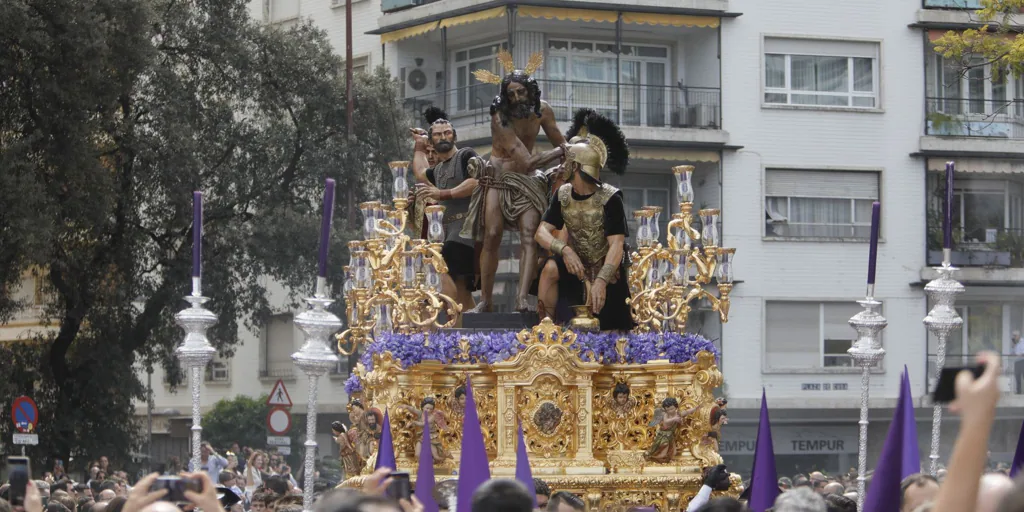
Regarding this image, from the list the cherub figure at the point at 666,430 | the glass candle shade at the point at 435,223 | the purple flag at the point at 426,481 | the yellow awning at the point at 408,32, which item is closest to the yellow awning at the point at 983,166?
the yellow awning at the point at 408,32

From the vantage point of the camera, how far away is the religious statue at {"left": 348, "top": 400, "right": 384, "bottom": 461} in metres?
13.6

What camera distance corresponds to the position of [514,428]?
1359cm

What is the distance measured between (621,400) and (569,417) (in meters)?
0.53

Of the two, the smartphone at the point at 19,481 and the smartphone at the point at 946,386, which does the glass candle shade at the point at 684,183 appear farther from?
the smartphone at the point at 946,386

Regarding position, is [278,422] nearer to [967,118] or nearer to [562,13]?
[562,13]

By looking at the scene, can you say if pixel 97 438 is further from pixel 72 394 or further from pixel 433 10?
pixel 433 10

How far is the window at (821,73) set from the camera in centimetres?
3809

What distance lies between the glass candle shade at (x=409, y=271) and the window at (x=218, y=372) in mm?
33448

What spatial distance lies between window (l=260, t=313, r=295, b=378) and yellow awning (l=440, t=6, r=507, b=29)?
34.8 feet

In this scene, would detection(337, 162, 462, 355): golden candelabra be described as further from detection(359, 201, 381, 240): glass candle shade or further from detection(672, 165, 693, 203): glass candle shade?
detection(672, 165, 693, 203): glass candle shade

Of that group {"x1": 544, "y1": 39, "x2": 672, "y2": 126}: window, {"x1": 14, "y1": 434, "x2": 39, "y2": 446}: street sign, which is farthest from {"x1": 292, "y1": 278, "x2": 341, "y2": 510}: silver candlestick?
{"x1": 544, "y1": 39, "x2": 672, "y2": 126}: window

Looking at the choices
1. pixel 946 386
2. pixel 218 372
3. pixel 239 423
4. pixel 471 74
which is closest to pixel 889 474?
pixel 946 386

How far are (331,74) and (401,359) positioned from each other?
1999cm

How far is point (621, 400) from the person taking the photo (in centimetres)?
1402
